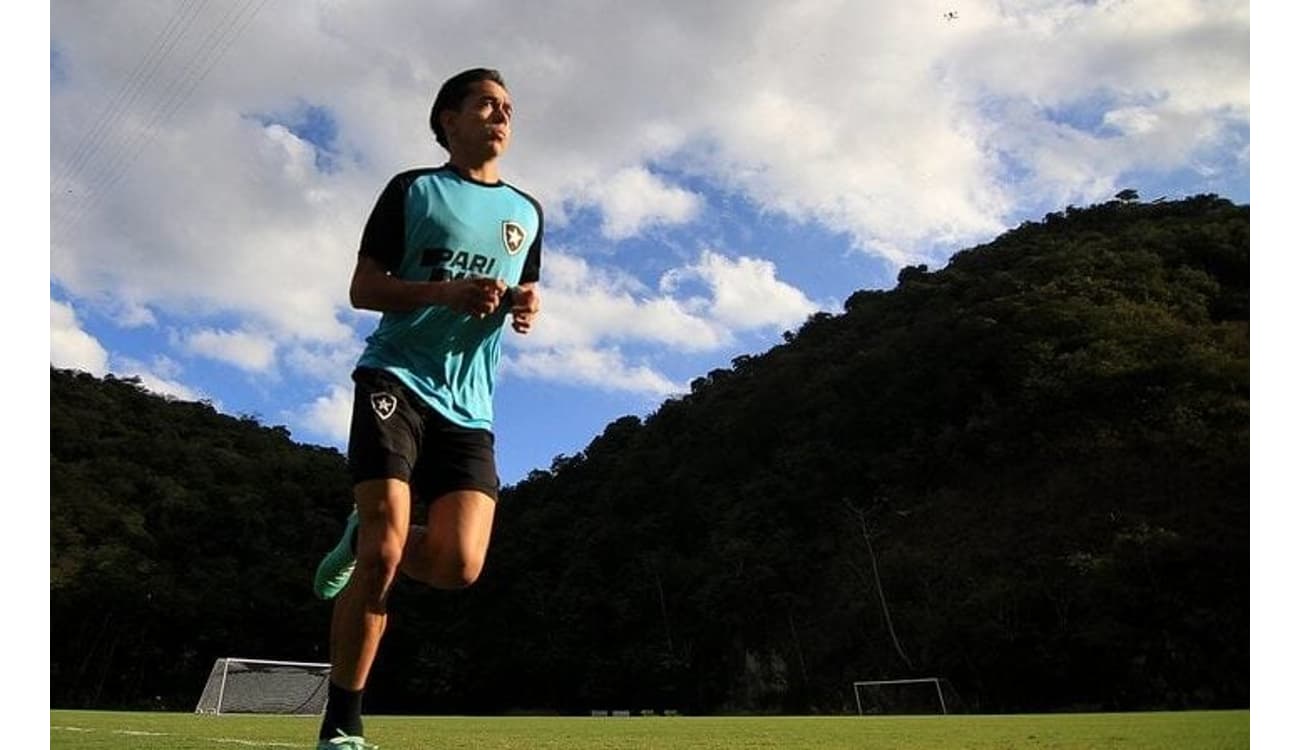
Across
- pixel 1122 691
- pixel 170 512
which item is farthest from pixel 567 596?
pixel 1122 691

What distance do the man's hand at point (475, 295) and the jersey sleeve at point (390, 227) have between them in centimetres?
26

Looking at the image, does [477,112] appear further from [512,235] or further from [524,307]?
[524,307]

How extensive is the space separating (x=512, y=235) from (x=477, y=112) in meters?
0.29

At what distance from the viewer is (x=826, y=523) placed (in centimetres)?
3309

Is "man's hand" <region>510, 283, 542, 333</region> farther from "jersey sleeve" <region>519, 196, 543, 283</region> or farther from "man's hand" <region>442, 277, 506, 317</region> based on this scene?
"jersey sleeve" <region>519, 196, 543, 283</region>

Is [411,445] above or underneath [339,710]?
above

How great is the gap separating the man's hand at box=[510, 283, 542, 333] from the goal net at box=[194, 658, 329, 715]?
54.9 feet

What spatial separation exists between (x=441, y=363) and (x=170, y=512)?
108 ft

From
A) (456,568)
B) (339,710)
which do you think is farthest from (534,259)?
(339,710)

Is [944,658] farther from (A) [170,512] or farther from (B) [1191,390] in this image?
(A) [170,512]

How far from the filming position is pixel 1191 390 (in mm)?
29688

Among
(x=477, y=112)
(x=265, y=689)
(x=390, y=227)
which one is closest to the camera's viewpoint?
(x=390, y=227)

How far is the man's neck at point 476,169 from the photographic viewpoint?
9.02ft
